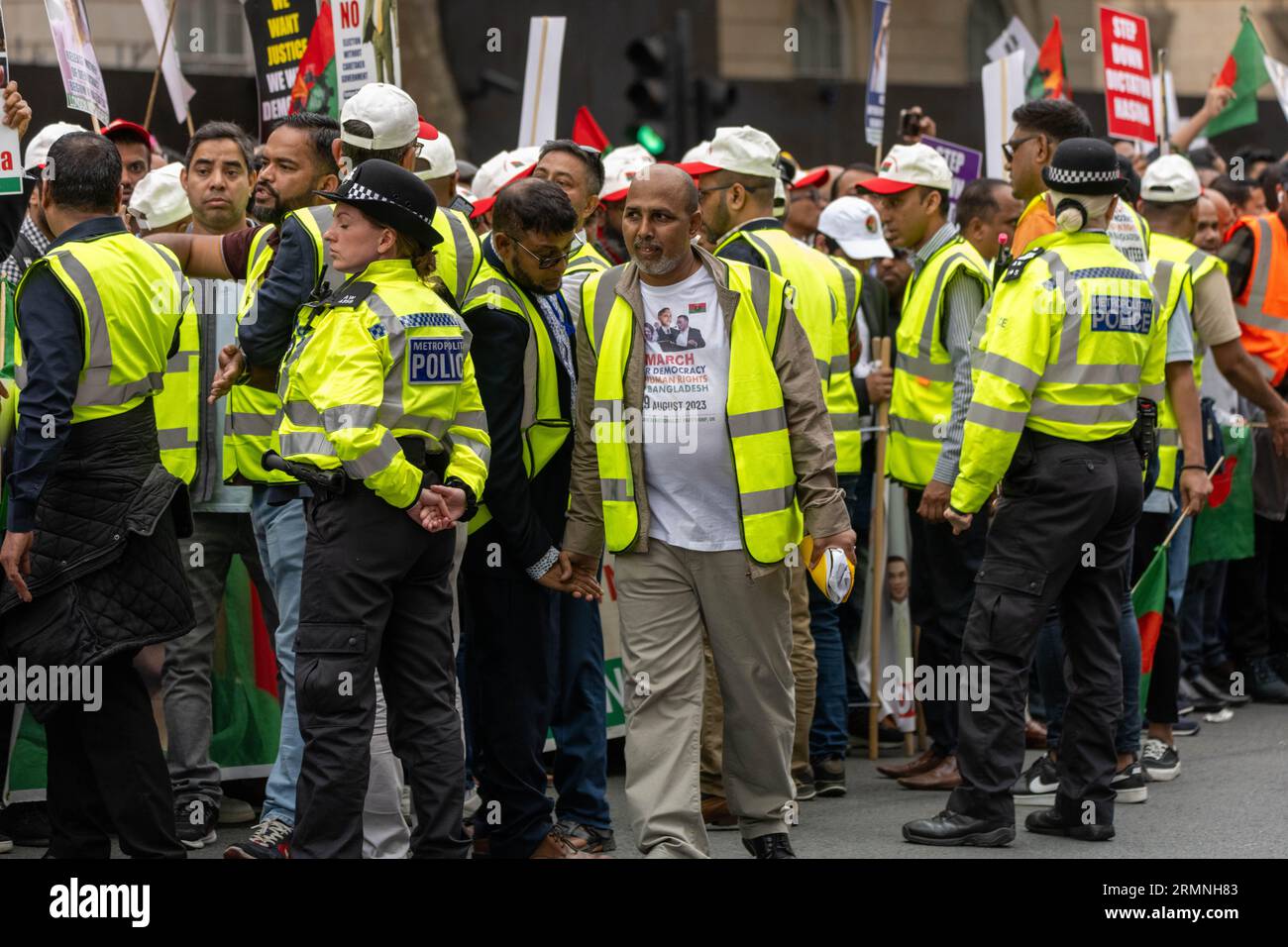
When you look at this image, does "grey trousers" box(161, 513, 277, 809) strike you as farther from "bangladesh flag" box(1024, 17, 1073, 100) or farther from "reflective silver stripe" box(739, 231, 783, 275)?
"bangladesh flag" box(1024, 17, 1073, 100)

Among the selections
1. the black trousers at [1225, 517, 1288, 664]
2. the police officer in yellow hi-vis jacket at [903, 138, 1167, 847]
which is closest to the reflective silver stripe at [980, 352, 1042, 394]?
the police officer in yellow hi-vis jacket at [903, 138, 1167, 847]

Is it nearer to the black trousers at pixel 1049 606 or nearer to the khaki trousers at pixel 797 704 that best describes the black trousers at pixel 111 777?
the khaki trousers at pixel 797 704

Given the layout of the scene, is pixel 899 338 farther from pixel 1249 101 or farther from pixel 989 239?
pixel 1249 101

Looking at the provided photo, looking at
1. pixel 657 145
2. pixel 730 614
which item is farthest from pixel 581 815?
pixel 657 145

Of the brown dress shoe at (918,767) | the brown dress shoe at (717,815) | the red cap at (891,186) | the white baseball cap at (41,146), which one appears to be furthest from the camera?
the red cap at (891,186)

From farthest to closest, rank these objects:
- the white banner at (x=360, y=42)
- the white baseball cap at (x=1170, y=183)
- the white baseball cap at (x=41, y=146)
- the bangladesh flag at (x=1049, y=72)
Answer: the bangladesh flag at (x=1049, y=72) < the white baseball cap at (x=1170, y=183) < the white banner at (x=360, y=42) < the white baseball cap at (x=41, y=146)

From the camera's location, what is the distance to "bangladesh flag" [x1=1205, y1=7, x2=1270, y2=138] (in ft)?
45.1

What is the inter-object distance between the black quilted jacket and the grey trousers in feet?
2.94

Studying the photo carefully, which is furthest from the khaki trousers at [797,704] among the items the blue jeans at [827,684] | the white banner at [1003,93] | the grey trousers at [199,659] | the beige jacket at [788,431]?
the white banner at [1003,93]

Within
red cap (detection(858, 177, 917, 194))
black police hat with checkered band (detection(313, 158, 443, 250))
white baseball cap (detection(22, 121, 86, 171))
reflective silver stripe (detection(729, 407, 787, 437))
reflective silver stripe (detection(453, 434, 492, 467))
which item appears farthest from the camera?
red cap (detection(858, 177, 917, 194))

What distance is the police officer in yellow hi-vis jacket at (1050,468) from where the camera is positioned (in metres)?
6.59

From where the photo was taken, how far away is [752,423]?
5793mm

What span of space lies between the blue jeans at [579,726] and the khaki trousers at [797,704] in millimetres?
641
